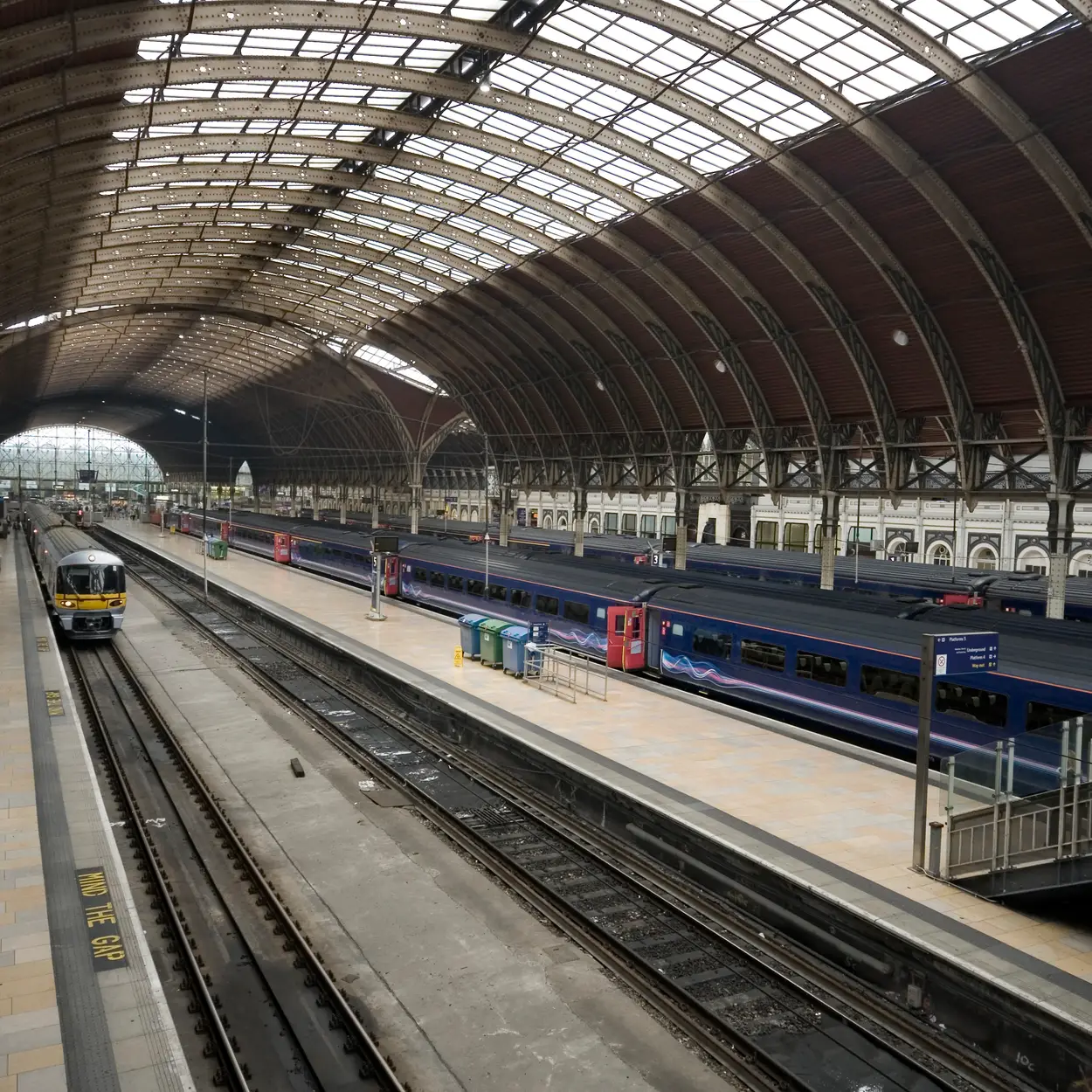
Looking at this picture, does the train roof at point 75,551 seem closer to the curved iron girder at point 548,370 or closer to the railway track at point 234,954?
the railway track at point 234,954

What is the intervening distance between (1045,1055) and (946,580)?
75.2 ft

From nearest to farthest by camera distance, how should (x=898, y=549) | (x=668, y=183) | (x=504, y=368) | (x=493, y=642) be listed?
1. (x=493, y=642)
2. (x=668, y=183)
3. (x=504, y=368)
4. (x=898, y=549)

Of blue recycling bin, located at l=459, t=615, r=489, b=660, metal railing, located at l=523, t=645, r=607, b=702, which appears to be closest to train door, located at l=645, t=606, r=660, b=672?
metal railing, located at l=523, t=645, r=607, b=702

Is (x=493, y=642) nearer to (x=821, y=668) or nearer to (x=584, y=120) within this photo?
(x=821, y=668)

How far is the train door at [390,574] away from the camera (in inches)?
1588

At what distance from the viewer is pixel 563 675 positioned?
78.0 feet

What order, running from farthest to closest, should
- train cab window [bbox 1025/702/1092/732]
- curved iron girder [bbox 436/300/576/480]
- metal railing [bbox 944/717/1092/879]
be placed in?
curved iron girder [bbox 436/300/576/480] → train cab window [bbox 1025/702/1092/732] → metal railing [bbox 944/717/1092/879]

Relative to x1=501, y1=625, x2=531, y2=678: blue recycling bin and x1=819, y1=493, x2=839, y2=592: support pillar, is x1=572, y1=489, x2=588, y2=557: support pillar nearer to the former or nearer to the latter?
x1=819, y1=493, x2=839, y2=592: support pillar

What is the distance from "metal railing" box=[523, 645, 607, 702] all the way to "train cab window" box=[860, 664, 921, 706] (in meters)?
5.80

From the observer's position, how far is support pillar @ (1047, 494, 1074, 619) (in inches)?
914

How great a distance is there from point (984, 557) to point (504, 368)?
2504 cm

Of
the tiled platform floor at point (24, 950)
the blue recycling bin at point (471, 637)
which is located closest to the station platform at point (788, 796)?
the blue recycling bin at point (471, 637)

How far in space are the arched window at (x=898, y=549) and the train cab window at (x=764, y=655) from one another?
31.3 m

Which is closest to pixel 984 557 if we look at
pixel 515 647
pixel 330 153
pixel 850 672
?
pixel 515 647
